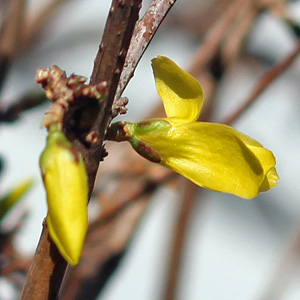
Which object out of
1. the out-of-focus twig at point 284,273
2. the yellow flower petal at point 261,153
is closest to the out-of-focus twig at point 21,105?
the yellow flower petal at point 261,153

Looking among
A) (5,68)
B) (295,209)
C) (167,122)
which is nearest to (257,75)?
(295,209)

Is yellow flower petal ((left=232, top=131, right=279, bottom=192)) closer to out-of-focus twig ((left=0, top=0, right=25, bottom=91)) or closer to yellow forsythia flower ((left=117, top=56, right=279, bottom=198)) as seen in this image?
yellow forsythia flower ((left=117, top=56, right=279, bottom=198))

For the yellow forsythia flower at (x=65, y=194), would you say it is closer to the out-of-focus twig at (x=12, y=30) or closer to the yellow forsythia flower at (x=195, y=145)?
the yellow forsythia flower at (x=195, y=145)

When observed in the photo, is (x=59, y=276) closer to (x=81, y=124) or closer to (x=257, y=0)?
(x=81, y=124)

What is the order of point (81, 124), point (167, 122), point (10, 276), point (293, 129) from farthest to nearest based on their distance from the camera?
point (293, 129) → point (10, 276) → point (167, 122) → point (81, 124)

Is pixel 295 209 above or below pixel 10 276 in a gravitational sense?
below

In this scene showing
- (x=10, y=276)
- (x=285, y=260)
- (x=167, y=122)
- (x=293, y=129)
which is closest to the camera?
(x=167, y=122)
